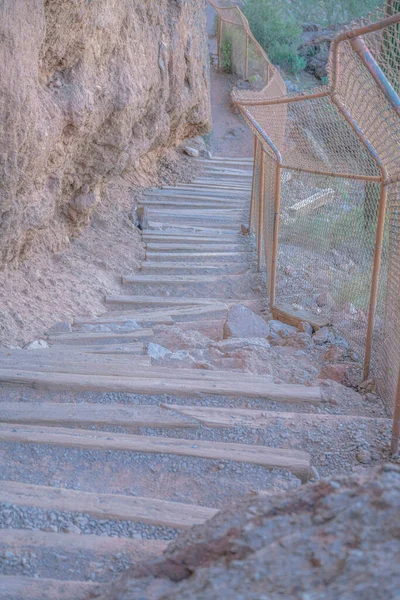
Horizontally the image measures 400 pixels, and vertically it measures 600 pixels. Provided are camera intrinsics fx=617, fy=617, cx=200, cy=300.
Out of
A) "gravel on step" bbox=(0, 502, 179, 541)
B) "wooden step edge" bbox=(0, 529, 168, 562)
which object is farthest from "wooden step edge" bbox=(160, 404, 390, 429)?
"wooden step edge" bbox=(0, 529, 168, 562)

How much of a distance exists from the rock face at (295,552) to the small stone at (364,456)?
137 cm

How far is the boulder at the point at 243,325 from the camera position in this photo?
16.9ft

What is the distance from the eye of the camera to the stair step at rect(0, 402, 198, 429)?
3012 millimetres

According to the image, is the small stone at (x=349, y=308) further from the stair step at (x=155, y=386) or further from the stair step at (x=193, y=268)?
the stair step at (x=193, y=268)

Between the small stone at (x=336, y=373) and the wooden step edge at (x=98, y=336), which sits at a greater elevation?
the small stone at (x=336, y=373)

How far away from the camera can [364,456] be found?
291 cm

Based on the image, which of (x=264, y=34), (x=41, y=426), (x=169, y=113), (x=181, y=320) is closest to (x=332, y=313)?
(x=181, y=320)

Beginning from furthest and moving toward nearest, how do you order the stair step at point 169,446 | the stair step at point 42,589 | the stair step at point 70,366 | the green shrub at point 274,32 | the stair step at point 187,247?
the green shrub at point 274,32
the stair step at point 187,247
the stair step at point 70,366
the stair step at point 169,446
the stair step at point 42,589

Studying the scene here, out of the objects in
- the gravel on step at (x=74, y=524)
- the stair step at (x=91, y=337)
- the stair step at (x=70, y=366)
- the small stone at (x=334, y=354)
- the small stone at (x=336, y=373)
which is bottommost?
the stair step at (x=91, y=337)

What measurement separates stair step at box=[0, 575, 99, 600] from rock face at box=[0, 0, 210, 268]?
2925 millimetres

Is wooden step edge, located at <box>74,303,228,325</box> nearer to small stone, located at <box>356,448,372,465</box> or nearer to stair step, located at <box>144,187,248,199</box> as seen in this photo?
small stone, located at <box>356,448,372,465</box>

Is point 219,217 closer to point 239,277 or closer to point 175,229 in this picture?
point 175,229

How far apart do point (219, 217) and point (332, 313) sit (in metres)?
4.58

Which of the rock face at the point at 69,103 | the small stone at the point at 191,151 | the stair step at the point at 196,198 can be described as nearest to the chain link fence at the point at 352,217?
the rock face at the point at 69,103
